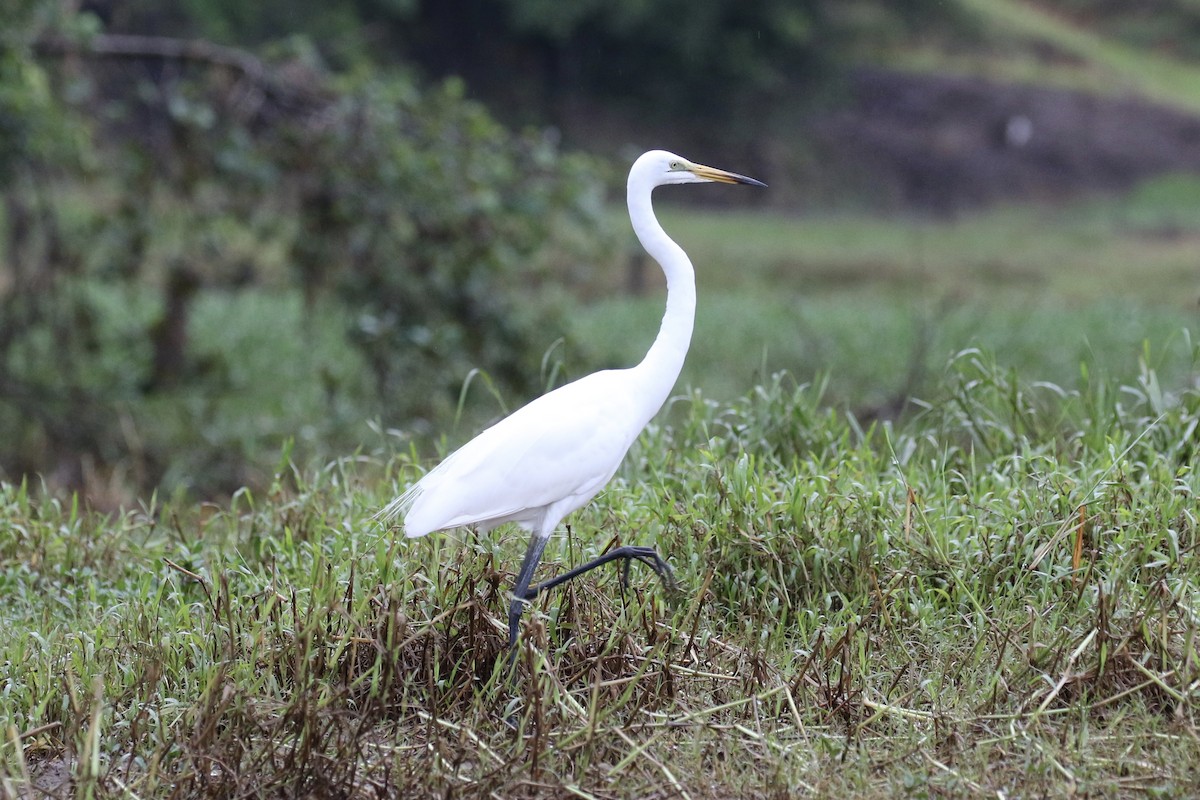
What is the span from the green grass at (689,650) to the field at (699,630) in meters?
0.01

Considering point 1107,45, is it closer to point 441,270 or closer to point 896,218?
point 896,218

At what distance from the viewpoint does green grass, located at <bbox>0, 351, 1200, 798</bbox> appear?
2.78 m

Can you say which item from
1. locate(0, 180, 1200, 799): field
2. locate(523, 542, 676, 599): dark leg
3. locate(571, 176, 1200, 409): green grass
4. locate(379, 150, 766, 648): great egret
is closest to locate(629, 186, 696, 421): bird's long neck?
locate(379, 150, 766, 648): great egret

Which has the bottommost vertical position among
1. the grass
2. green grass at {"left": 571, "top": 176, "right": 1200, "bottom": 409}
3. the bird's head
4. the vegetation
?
green grass at {"left": 571, "top": 176, "right": 1200, "bottom": 409}

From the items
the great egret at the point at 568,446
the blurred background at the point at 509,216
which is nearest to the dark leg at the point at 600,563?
the great egret at the point at 568,446

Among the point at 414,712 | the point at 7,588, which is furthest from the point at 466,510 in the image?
the point at 7,588

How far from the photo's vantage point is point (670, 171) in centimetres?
325

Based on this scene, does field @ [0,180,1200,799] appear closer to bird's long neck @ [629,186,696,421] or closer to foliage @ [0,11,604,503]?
bird's long neck @ [629,186,696,421]

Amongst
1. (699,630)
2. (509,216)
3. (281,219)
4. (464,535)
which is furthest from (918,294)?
(699,630)

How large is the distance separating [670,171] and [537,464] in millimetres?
841

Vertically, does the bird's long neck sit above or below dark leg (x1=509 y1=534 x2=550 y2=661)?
above

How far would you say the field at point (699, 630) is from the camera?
2.79m

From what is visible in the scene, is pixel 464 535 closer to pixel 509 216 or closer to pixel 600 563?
pixel 600 563

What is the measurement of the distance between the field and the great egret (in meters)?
0.18
